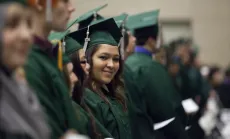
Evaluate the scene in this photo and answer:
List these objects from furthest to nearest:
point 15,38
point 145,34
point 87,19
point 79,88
A: point 145,34 < point 87,19 < point 79,88 < point 15,38

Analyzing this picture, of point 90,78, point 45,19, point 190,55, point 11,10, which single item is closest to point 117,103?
point 90,78

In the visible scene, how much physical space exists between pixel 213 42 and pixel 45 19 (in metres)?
17.6

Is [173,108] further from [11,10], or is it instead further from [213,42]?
[213,42]

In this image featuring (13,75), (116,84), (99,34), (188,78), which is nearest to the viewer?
(13,75)

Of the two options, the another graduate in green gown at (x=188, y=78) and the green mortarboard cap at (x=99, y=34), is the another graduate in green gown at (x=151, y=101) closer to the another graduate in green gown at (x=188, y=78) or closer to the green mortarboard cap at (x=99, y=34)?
the green mortarboard cap at (x=99, y=34)

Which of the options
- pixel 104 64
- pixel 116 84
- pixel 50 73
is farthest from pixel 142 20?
pixel 50 73

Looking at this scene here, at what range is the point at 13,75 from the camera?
10.5 feet

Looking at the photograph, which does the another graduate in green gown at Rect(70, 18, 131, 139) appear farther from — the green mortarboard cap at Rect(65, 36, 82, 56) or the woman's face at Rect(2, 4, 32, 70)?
the woman's face at Rect(2, 4, 32, 70)

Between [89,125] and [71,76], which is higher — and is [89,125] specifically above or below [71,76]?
below

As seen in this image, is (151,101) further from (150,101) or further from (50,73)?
(50,73)

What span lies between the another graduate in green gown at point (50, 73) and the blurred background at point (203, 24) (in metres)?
15.9

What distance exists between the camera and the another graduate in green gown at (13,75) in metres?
3.05

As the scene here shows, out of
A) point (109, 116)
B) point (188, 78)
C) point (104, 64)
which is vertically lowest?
point (188, 78)

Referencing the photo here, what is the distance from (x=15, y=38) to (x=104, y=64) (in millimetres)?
2480
